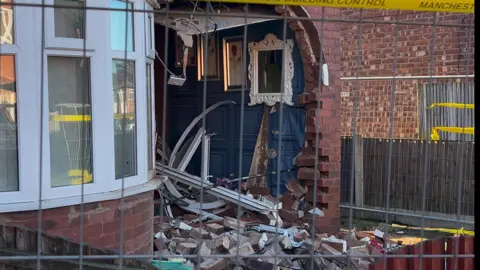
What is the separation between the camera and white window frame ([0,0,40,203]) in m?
4.17

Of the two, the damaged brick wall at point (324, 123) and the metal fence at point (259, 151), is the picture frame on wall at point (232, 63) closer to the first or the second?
the metal fence at point (259, 151)

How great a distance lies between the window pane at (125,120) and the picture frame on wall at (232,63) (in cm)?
413

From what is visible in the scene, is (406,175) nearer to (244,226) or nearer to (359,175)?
(359,175)

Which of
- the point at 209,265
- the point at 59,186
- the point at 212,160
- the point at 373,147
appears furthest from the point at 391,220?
the point at 59,186

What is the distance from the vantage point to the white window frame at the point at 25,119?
4.17 metres

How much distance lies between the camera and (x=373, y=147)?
8.79 metres


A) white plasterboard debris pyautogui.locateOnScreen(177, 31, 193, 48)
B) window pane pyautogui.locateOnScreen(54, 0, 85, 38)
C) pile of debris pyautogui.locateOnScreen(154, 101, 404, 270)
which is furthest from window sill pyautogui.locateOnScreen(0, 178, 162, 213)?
white plasterboard debris pyautogui.locateOnScreen(177, 31, 193, 48)

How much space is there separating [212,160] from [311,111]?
6.77 ft

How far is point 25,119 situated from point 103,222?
3.35ft

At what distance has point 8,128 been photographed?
166 inches

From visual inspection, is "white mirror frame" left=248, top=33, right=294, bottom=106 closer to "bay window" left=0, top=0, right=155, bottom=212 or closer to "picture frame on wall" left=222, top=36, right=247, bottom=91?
"picture frame on wall" left=222, top=36, right=247, bottom=91

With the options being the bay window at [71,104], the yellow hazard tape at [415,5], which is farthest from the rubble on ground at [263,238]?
the yellow hazard tape at [415,5]

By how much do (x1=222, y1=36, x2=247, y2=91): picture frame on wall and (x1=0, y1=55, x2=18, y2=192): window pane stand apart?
16.8 feet

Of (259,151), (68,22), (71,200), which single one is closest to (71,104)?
(68,22)
